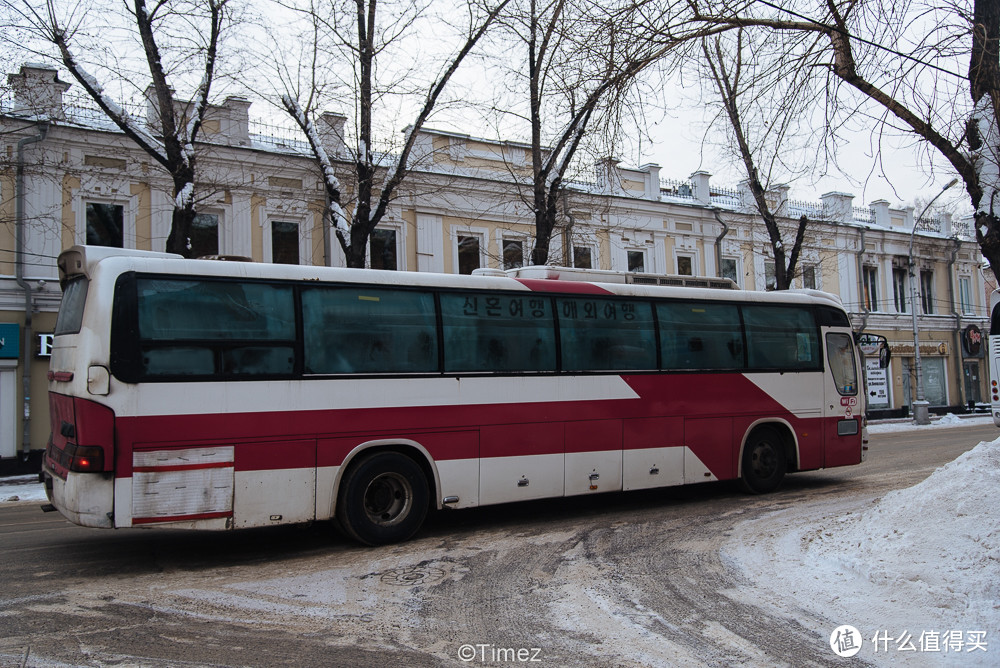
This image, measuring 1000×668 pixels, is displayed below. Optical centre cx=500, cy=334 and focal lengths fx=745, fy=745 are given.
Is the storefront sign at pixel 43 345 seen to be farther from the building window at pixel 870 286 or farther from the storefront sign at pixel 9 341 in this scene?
the building window at pixel 870 286

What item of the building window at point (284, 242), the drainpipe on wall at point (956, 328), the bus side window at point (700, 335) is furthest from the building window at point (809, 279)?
the bus side window at point (700, 335)

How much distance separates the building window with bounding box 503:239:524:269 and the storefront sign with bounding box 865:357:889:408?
18.3 metres

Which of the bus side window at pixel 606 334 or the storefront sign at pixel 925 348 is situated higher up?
the storefront sign at pixel 925 348

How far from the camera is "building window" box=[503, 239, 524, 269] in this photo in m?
23.3

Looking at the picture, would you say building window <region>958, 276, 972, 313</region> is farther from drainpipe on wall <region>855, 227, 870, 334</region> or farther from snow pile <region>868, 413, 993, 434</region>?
drainpipe on wall <region>855, 227, 870, 334</region>

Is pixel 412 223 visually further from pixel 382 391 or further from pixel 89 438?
pixel 89 438

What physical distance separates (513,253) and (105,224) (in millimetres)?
11438

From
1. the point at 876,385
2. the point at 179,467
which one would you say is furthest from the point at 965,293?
the point at 179,467

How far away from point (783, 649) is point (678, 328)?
5.72 meters

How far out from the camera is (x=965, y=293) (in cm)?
3828

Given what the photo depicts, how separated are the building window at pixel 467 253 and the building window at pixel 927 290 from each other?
24.9 m

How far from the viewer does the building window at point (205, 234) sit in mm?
19406

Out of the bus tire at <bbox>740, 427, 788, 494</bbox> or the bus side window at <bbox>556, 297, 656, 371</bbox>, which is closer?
the bus side window at <bbox>556, 297, 656, 371</bbox>

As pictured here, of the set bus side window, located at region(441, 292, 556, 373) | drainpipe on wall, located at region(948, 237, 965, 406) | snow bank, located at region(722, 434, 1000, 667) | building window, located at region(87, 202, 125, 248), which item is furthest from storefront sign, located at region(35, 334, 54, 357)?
drainpipe on wall, located at region(948, 237, 965, 406)
